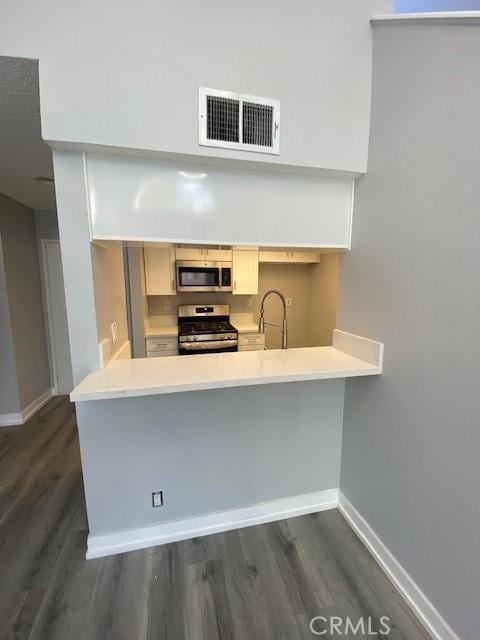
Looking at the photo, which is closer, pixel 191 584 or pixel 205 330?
pixel 191 584

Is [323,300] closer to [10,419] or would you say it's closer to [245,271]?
[245,271]

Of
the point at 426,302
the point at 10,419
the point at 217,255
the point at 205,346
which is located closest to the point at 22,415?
the point at 10,419

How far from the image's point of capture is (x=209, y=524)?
1827mm

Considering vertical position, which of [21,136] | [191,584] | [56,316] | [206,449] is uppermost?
[21,136]

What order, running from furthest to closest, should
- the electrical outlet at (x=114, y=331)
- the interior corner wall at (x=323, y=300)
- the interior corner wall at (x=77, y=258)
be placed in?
1. the interior corner wall at (x=323, y=300)
2. the electrical outlet at (x=114, y=331)
3. the interior corner wall at (x=77, y=258)

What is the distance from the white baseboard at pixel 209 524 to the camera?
5.51 feet

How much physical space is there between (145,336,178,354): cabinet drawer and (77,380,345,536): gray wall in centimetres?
201

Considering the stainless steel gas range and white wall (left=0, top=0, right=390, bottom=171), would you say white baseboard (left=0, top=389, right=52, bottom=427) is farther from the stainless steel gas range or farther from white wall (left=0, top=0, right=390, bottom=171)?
white wall (left=0, top=0, right=390, bottom=171)

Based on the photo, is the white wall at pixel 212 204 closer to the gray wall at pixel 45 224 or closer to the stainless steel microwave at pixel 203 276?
the stainless steel microwave at pixel 203 276

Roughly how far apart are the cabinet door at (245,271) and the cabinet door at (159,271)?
0.78 metres

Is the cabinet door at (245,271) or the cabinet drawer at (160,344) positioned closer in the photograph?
the cabinet drawer at (160,344)

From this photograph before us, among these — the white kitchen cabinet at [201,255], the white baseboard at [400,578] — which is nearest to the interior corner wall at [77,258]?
the white baseboard at [400,578]

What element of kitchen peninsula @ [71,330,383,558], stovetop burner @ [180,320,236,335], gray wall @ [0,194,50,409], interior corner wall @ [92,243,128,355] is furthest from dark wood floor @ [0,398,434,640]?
stovetop burner @ [180,320,236,335]

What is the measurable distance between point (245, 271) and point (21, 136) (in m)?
2.52
